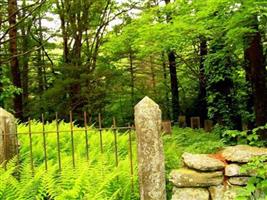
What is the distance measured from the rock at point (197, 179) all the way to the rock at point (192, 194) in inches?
2.6

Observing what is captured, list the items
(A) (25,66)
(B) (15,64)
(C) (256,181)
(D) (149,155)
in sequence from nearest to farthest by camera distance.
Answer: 1. (D) (149,155)
2. (C) (256,181)
3. (B) (15,64)
4. (A) (25,66)

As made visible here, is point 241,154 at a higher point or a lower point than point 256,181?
higher

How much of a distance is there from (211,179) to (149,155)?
878mm

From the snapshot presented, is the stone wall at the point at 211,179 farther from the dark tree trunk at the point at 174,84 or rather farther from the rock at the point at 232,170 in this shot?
the dark tree trunk at the point at 174,84

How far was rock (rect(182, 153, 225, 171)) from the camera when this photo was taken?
16.0 ft

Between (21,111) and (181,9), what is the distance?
8.90 meters

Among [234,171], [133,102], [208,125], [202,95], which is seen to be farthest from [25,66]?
[234,171]

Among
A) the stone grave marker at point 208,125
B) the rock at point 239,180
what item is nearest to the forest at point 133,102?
the rock at point 239,180

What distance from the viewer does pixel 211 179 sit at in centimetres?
487

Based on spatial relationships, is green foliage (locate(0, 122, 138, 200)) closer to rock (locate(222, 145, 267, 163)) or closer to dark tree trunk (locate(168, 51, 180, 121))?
rock (locate(222, 145, 267, 163))

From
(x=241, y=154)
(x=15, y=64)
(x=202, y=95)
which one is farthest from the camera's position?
(x=202, y=95)

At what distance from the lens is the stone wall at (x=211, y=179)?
485 centimetres

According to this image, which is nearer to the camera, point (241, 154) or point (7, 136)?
point (241, 154)

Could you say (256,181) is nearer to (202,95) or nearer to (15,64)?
(202,95)
